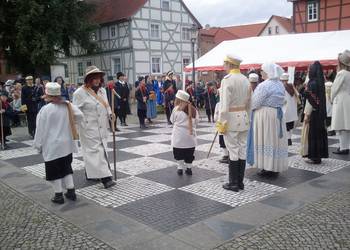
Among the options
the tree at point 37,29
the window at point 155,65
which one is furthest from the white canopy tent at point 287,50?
the window at point 155,65

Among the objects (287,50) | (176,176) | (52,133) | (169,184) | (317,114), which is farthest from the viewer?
(287,50)

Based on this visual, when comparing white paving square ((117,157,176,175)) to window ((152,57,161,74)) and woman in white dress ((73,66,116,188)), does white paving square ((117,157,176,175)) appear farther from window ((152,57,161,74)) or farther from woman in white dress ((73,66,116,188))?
window ((152,57,161,74))

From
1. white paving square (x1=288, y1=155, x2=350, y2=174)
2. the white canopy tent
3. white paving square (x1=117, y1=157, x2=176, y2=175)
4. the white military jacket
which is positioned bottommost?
white paving square (x1=288, y1=155, x2=350, y2=174)

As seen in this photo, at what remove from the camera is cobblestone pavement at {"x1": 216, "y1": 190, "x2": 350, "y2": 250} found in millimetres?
3826

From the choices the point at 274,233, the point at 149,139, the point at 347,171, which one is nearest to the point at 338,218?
the point at 274,233

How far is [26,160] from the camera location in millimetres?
8219

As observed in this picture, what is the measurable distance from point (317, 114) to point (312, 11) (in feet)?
81.7

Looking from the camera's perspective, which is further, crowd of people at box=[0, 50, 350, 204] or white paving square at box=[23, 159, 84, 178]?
white paving square at box=[23, 159, 84, 178]

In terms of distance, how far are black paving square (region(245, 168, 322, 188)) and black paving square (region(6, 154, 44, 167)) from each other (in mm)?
4262

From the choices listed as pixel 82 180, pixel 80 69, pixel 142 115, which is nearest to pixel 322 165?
pixel 82 180

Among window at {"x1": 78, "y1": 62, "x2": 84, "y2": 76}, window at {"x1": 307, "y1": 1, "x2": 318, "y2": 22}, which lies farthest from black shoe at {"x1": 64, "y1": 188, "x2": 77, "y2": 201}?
window at {"x1": 78, "y1": 62, "x2": 84, "y2": 76}

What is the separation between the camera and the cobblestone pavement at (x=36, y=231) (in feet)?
13.1

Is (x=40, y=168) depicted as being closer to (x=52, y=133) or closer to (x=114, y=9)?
(x=52, y=133)

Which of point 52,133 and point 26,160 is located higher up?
point 52,133
